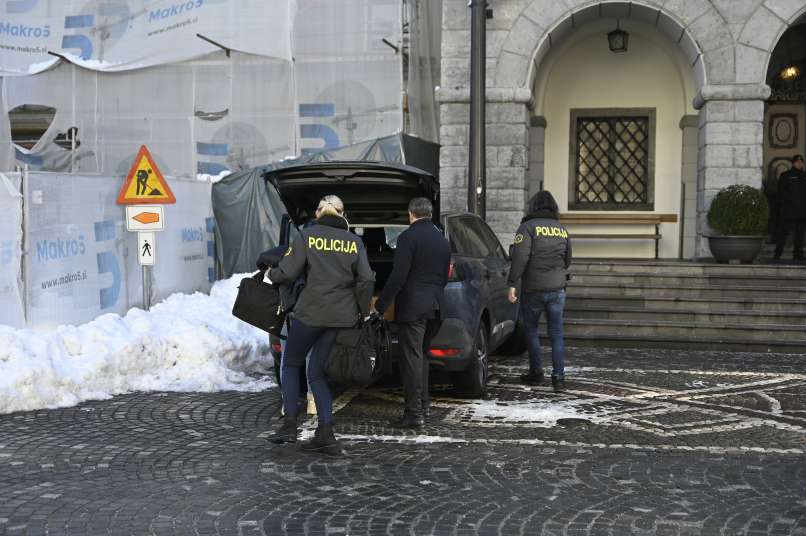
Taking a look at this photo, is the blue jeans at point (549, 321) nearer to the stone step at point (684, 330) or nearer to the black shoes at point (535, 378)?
the black shoes at point (535, 378)

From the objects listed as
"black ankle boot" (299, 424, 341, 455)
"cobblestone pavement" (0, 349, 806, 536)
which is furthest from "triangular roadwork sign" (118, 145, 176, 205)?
"black ankle boot" (299, 424, 341, 455)

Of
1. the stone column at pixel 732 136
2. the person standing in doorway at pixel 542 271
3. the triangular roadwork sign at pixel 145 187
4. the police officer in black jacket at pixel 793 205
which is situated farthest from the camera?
the police officer in black jacket at pixel 793 205

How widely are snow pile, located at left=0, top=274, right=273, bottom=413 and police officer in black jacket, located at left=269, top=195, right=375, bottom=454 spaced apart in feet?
7.73

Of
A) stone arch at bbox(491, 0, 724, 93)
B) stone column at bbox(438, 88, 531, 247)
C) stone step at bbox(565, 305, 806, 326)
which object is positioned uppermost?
stone arch at bbox(491, 0, 724, 93)

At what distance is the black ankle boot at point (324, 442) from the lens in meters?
6.19

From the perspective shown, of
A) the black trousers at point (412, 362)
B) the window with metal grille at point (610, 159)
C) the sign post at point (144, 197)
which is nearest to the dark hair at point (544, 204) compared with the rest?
the black trousers at point (412, 362)

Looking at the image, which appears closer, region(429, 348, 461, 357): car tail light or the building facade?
region(429, 348, 461, 357): car tail light

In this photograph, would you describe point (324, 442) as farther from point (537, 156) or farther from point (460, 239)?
point (537, 156)

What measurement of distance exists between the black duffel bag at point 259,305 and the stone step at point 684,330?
6008mm

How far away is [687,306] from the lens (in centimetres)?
1249

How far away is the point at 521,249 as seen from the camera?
856 centimetres

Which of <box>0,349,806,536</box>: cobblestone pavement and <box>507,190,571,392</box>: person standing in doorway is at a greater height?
<box>507,190,571,392</box>: person standing in doorway

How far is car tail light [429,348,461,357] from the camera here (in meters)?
7.50

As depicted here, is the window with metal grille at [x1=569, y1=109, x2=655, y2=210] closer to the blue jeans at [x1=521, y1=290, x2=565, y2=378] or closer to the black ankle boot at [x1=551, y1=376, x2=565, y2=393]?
the blue jeans at [x1=521, y1=290, x2=565, y2=378]
